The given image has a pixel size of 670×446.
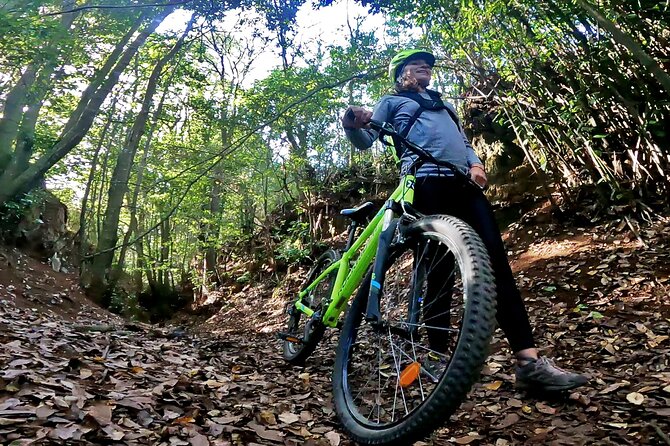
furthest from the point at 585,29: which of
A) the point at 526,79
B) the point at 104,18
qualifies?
the point at 104,18

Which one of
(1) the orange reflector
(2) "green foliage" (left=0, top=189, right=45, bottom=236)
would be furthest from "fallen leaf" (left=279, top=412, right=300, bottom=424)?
(2) "green foliage" (left=0, top=189, right=45, bottom=236)

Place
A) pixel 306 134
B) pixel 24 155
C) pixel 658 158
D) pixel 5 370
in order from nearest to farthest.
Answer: pixel 5 370 → pixel 658 158 → pixel 24 155 → pixel 306 134

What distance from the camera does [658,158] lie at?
14.8 ft

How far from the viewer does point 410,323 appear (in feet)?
6.83

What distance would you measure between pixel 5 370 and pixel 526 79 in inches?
220

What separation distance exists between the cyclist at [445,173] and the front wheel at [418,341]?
104 millimetres

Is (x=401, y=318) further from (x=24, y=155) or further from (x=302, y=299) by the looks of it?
(x=24, y=155)

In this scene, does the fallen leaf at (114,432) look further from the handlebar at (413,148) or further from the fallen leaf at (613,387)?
the fallen leaf at (613,387)

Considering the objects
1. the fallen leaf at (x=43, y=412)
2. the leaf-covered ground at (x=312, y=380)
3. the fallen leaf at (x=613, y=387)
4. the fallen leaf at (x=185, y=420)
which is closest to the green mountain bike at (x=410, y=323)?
the leaf-covered ground at (x=312, y=380)

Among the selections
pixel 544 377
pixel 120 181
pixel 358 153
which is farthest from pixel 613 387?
pixel 358 153

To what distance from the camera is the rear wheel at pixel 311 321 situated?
3.29 m

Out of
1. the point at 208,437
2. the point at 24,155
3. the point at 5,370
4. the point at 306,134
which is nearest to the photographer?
the point at 208,437

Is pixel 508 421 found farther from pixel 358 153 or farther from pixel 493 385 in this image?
pixel 358 153

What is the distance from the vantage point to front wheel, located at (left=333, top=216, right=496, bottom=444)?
1610 millimetres
